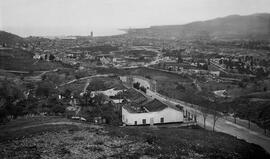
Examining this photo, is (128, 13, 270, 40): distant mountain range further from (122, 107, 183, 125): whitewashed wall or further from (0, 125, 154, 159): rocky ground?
(0, 125, 154, 159): rocky ground

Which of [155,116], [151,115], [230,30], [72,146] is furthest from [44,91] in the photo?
[230,30]

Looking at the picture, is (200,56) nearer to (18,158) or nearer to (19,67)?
(19,67)

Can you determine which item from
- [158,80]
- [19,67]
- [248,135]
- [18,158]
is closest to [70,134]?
[18,158]

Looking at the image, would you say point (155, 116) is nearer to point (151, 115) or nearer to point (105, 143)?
point (151, 115)

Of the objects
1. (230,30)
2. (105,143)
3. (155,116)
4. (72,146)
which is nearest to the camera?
(72,146)

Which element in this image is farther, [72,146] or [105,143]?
[105,143]

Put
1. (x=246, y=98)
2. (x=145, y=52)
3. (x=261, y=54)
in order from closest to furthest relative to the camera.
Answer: (x=246, y=98) < (x=261, y=54) < (x=145, y=52)

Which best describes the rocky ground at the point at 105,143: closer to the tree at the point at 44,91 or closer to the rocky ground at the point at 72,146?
the rocky ground at the point at 72,146

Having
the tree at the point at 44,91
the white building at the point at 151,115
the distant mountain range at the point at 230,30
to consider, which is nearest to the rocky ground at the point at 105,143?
the white building at the point at 151,115
